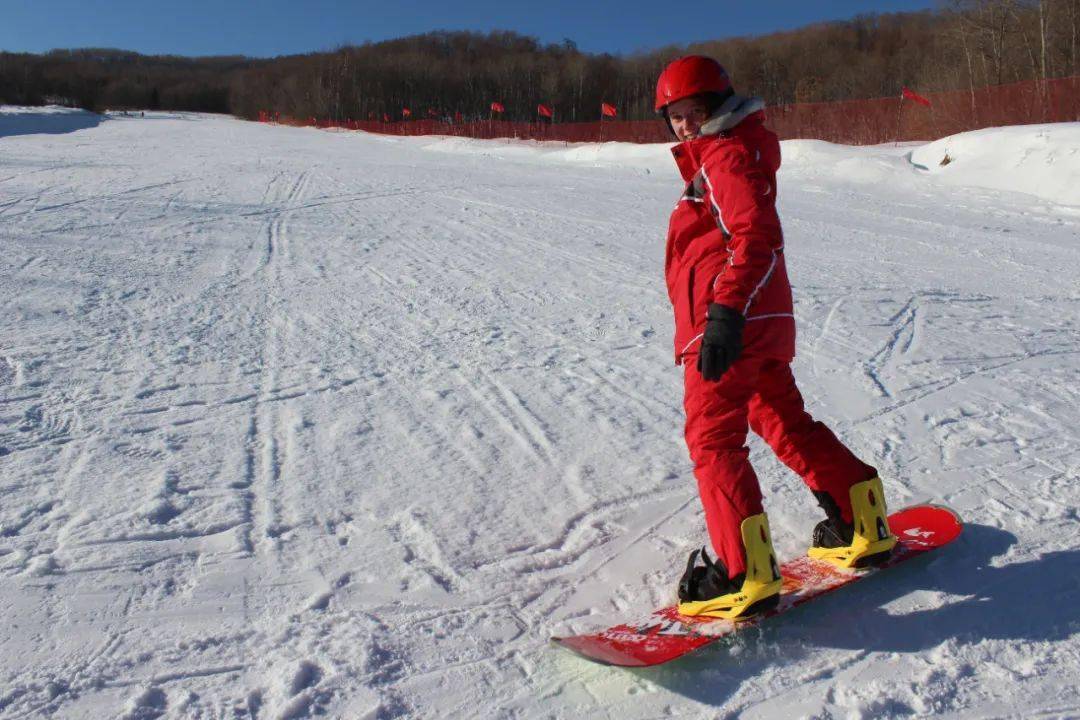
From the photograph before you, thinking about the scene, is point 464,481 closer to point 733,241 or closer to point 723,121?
point 733,241

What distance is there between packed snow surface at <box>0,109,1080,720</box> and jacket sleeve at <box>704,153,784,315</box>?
0.99 meters

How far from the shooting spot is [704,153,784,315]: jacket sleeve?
2.21 meters

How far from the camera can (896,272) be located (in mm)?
7285

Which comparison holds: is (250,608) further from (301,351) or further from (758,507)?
(301,351)

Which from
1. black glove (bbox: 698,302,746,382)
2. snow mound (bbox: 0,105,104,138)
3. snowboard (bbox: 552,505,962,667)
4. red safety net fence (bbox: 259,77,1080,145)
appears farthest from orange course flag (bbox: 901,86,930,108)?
snow mound (bbox: 0,105,104,138)

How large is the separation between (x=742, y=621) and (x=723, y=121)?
1.41 meters

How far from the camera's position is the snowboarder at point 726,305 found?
7.29 feet

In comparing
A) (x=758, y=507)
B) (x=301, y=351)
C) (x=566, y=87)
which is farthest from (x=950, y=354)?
(x=566, y=87)

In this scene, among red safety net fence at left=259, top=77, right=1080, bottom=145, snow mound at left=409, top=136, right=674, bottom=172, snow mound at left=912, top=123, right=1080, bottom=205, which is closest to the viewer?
snow mound at left=912, top=123, right=1080, bottom=205

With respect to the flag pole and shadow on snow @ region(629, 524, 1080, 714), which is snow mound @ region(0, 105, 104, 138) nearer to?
the flag pole

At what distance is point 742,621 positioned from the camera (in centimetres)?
A: 234

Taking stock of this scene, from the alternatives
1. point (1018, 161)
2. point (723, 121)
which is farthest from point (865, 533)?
point (1018, 161)

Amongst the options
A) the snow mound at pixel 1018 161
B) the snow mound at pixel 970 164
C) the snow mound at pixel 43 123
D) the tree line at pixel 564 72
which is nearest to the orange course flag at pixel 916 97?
the snow mound at pixel 970 164

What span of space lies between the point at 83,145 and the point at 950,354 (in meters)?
23.0
